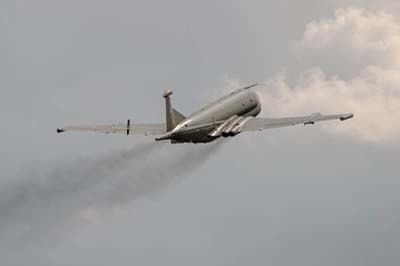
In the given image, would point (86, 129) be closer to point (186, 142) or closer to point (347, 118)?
point (186, 142)

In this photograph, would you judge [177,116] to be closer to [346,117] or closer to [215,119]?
[215,119]

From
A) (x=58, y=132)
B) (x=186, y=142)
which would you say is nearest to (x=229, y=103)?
(x=186, y=142)

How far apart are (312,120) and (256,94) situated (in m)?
17.8

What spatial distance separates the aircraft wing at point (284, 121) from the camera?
14762 cm

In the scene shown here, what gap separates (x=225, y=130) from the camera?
143375 mm

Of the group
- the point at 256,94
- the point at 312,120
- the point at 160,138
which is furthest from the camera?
the point at 256,94

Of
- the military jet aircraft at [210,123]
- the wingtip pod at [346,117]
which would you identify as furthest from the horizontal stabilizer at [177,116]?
the wingtip pod at [346,117]

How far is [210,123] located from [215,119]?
2341mm

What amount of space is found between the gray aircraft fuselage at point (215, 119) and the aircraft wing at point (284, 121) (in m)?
2.31

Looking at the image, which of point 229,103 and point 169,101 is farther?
point 229,103

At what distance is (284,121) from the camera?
149 metres

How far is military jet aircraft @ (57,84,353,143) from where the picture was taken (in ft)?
454

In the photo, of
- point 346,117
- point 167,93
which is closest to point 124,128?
point 167,93

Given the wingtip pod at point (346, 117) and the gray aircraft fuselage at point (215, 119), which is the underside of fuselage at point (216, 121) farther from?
the wingtip pod at point (346, 117)
